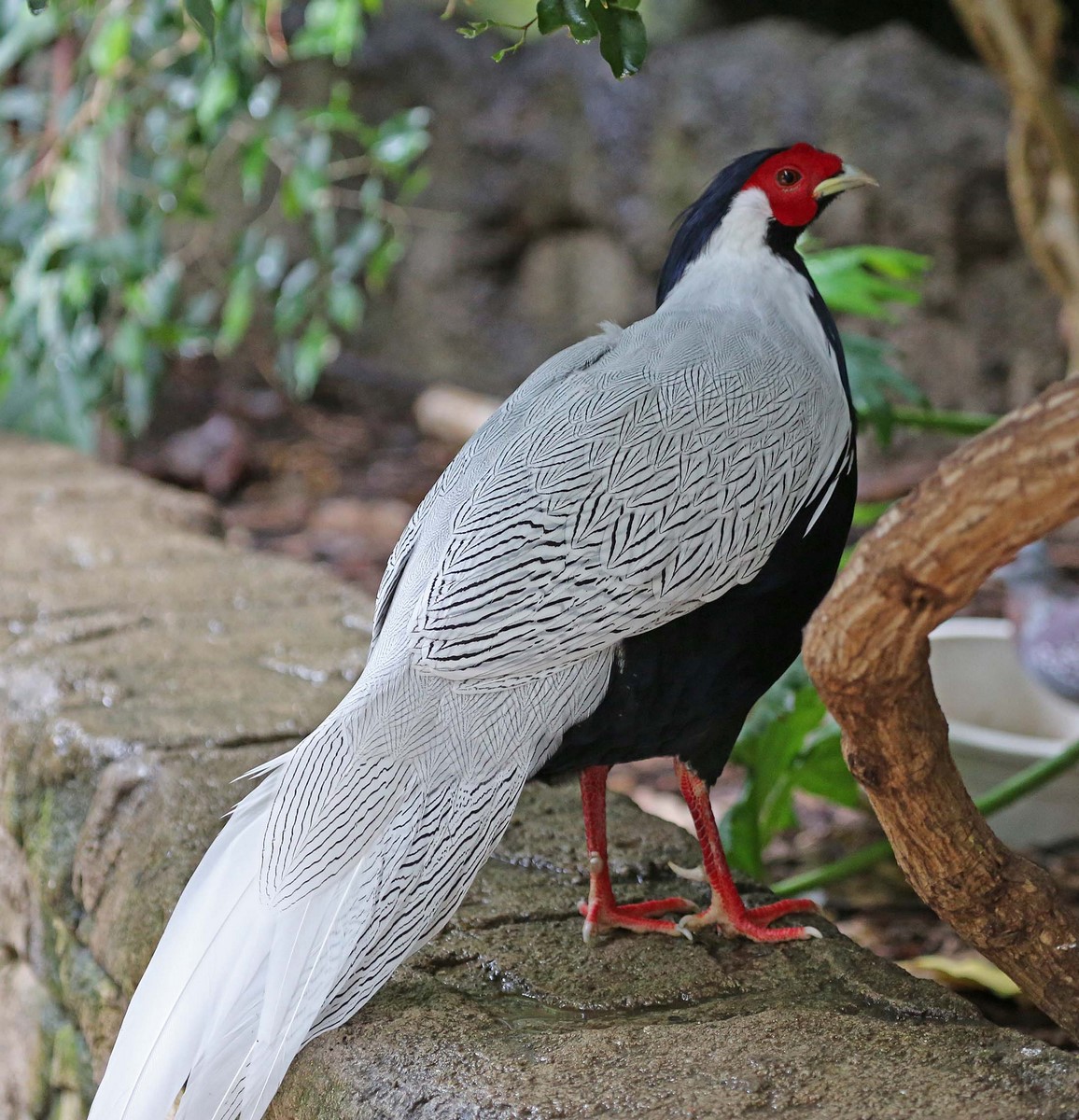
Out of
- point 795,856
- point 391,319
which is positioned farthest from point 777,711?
point 391,319

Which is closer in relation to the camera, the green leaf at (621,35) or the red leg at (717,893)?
the green leaf at (621,35)

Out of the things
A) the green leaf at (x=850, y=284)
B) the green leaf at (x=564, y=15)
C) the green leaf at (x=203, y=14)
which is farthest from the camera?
the green leaf at (x=850, y=284)

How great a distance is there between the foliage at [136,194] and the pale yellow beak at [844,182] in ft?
5.77

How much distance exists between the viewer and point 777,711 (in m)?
2.25

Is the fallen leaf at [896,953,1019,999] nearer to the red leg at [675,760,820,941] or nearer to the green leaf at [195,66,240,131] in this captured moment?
the red leg at [675,760,820,941]

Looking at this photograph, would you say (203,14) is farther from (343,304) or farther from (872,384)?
(343,304)

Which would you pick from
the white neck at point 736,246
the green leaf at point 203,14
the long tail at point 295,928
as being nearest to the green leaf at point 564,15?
the green leaf at point 203,14

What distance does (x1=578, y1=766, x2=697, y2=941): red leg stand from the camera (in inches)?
68.5

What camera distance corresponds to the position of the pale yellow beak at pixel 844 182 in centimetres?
178

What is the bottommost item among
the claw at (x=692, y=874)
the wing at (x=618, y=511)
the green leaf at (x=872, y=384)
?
the claw at (x=692, y=874)

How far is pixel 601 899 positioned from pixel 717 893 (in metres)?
0.14

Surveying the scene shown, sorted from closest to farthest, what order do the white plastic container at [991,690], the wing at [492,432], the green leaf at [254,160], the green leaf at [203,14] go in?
the green leaf at [203,14]
the wing at [492,432]
the white plastic container at [991,690]
the green leaf at [254,160]

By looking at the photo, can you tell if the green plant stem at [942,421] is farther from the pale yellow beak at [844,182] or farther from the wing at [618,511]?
the wing at [618,511]

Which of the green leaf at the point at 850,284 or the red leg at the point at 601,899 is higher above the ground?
the green leaf at the point at 850,284
